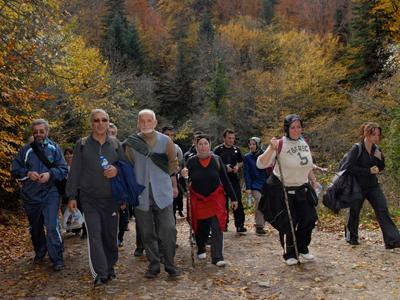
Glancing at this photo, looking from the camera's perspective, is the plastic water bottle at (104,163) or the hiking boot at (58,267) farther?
the hiking boot at (58,267)

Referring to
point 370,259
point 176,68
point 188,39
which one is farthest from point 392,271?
point 188,39

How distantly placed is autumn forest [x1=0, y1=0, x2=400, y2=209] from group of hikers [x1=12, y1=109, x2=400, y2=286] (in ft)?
15.4

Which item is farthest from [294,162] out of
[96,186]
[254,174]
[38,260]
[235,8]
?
[235,8]

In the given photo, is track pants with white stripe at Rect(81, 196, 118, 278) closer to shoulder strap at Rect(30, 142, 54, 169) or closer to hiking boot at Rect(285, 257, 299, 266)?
shoulder strap at Rect(30, 142, 54, 169)

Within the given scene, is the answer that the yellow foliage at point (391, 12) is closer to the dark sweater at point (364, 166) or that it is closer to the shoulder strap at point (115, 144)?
the dark sweater at point (364, 166)

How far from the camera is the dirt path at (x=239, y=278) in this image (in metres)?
5.23

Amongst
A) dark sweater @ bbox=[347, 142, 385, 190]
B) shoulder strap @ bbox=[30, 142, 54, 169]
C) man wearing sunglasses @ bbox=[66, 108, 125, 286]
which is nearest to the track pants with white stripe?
man wearing sunglasses @ bbox=[66, 108, 125, 286]

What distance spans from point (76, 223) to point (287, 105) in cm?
2836

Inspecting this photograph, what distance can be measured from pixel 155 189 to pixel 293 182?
189 cm

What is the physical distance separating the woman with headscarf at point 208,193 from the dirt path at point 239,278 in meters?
0.44

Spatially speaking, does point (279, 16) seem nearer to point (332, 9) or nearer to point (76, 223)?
point (332, 9)

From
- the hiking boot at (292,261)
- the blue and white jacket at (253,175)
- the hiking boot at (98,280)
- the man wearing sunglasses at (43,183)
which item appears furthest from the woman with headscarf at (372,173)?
the man wearing sunglasses at (43,183)

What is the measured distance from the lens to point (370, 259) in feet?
21.5

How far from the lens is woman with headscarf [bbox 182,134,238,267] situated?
646 cm
